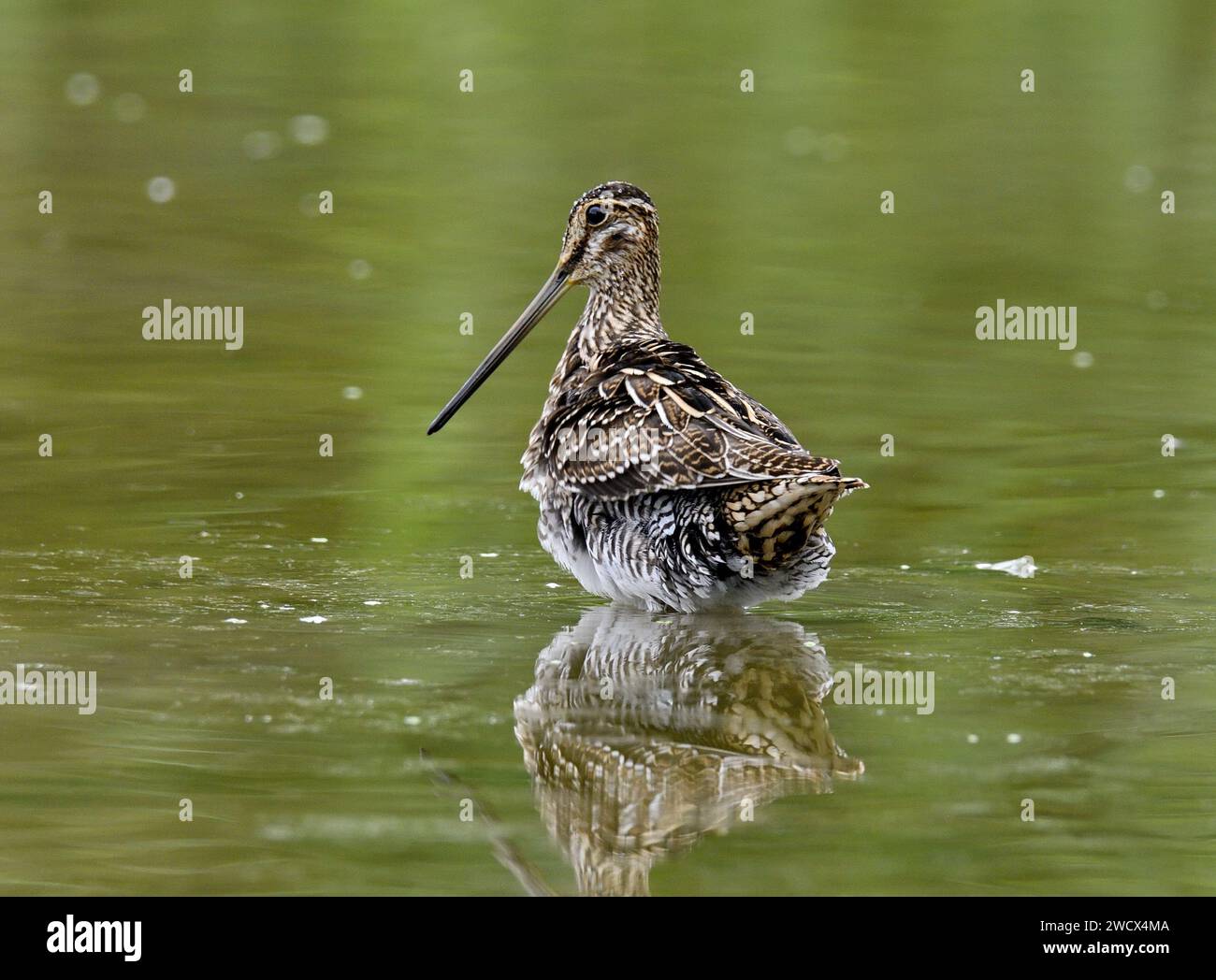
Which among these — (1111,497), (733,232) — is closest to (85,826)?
(1111,497)

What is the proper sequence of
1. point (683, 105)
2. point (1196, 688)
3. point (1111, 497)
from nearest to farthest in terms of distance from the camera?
point (1196, 688) < point (1111, 497) < point (683, 105)

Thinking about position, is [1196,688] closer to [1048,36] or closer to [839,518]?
[839,518]

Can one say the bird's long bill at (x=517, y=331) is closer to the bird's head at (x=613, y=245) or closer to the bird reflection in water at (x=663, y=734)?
the bird's head at (x=613, y=245)

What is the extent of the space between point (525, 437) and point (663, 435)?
3003mm

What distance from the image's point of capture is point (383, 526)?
8719mm

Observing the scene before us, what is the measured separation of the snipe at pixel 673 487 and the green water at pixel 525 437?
0.65ft

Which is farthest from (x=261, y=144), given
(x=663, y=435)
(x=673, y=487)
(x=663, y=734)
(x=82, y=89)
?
(x=663, y=734)

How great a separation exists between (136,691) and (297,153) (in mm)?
10832

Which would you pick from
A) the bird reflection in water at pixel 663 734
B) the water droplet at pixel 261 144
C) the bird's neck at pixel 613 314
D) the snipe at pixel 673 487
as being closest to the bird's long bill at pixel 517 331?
the bird's neck at pixel 613 314

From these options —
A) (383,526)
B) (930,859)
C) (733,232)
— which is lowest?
(930,859)

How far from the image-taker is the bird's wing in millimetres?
6977

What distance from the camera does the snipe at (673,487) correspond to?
273 inches

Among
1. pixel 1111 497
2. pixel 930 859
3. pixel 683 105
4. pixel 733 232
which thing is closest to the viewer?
pixel 930 859

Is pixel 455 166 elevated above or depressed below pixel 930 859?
above
